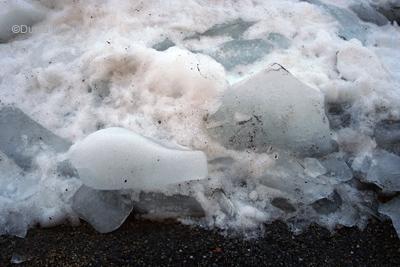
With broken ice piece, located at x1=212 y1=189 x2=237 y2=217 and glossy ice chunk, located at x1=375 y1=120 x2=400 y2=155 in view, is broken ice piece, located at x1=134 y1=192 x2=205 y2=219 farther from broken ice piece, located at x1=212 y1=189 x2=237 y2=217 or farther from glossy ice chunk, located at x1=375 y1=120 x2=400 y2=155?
glossy ice chunk, located at x1=375 y1=120 x2=400 y2=155

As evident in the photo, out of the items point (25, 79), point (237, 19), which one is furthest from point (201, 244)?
point (237, 19)

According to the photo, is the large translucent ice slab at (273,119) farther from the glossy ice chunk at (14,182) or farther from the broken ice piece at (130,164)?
the glossy ice chunk at (14,182)

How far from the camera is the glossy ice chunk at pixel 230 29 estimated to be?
11.2 feet

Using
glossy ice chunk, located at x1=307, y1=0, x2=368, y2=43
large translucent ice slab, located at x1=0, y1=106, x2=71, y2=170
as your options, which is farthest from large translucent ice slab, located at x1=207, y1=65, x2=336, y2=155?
glossy ice chunk, located at x1=307, y1=0, x2=368, y2=43

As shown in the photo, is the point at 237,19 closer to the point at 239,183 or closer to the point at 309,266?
the point at 239,183

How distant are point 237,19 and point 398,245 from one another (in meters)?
1.94

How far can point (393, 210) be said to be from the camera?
7.90ft

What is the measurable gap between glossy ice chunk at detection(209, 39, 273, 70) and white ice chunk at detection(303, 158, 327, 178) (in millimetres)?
819

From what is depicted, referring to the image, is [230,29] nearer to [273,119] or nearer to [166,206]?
[273,119]

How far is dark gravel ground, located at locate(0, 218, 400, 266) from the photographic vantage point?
2189mm

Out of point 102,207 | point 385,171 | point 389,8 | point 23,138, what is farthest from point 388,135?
point 23,138

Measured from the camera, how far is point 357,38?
3525mm

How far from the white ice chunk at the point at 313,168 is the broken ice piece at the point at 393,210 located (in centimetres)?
33

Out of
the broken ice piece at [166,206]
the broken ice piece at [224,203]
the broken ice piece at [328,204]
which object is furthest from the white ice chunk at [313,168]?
the broken ice piece at [166,206]
